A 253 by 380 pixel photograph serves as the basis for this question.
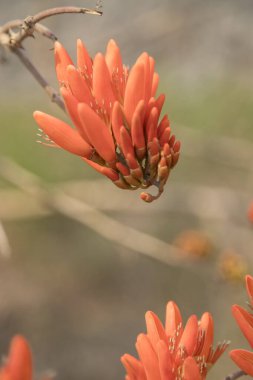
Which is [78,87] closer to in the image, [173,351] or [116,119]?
[116,119]

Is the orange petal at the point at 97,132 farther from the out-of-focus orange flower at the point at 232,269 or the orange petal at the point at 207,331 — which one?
the out-of-focus orange flower at the point at 232,269

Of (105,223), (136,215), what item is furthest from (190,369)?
(136,215)

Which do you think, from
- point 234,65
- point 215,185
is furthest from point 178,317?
point 234,65

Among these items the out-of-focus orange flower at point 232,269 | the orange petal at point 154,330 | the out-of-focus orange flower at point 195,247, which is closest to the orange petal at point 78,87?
the orange petal at point 154,330

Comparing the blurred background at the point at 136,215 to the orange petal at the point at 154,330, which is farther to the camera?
the blurred background at the point at 136,215

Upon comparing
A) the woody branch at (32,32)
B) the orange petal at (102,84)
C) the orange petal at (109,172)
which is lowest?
the orange petal at (109,172)

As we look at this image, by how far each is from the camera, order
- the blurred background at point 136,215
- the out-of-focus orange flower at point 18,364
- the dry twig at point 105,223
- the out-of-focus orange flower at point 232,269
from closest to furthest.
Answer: the out-of-focus orange flower at point 18,364 < the out-of-focus orange flower at point 232,269 < the dry twig at point 105,223 < the blurred background at point 136,215

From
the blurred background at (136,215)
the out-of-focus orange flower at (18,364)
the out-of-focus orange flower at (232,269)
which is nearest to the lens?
the out-of-focus orange flower at (18,364)
